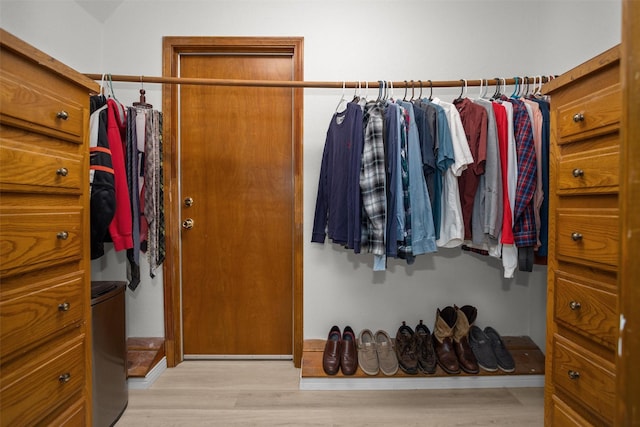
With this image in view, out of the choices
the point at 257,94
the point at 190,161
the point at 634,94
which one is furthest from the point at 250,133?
the point at 634,94

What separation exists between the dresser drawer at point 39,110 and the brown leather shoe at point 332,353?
1.51 m

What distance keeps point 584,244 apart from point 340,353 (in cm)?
125

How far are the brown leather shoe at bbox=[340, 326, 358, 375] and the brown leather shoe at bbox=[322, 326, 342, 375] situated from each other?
3cm

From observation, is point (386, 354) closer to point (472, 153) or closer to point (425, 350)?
point (425, 350)

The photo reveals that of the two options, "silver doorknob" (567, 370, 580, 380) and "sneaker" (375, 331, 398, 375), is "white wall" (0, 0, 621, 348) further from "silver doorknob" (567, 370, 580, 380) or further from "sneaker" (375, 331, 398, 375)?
"silver doorknob" (567, 370, 580, 380)

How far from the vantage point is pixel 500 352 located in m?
1.61

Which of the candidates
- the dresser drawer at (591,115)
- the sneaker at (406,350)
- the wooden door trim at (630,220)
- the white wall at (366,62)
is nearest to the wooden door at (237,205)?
the white wall at (366,62)

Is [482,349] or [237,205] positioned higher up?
[237,205]

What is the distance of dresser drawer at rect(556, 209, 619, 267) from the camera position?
767 millimetres

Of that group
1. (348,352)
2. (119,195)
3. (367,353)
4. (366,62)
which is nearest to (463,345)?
(367,353)

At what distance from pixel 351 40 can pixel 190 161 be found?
1287 mm

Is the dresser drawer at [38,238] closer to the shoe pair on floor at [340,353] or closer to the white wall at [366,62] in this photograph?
the white wall at [366,62]

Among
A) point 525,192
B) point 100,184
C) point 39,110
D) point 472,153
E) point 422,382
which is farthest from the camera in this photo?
point 422,382

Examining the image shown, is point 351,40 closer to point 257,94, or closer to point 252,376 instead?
point 257,94
